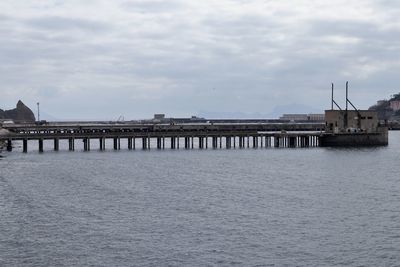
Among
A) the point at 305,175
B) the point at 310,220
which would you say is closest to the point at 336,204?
the point at 310,220

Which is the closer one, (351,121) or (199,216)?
(199,216)

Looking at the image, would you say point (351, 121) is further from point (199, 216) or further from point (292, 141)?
point (199, 216)

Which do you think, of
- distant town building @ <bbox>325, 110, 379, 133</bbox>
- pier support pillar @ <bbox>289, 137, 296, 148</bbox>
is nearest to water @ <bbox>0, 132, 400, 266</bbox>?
distant town building @ <bbox>325, 110, 379, 133</bbox>

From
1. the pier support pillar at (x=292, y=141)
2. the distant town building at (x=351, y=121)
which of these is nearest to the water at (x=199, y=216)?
the distant town building at (x=351, y=121)

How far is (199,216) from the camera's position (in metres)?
46.2

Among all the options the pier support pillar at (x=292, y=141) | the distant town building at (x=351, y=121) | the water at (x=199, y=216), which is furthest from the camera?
the pier support pillar at (x=292, y=141)

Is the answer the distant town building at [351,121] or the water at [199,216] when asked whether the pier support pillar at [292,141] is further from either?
the water at [199,216]

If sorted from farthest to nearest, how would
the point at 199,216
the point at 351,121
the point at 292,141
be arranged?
the point at 292,141, the point at 351,121, the point at 199,216

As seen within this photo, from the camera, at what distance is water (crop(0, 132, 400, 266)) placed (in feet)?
114

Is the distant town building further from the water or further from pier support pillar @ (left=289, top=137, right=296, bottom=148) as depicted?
the water

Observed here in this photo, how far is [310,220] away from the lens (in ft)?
147

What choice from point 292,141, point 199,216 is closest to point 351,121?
point 292,141

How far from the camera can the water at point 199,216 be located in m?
34.7

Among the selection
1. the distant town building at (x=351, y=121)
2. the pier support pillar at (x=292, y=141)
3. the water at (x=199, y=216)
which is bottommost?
the water at (x=199, y=216)
